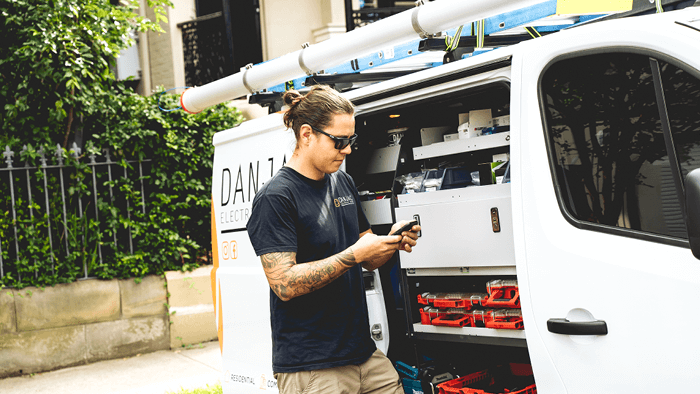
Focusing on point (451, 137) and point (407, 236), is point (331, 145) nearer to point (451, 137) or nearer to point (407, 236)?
point (407, 236)

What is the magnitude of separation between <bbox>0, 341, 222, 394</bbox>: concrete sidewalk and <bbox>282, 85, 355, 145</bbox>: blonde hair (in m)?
4.10

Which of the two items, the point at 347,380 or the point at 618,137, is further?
the point at 347,380

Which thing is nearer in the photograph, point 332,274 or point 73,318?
point 332,274

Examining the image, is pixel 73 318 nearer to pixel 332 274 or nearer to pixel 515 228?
pixel 332 274

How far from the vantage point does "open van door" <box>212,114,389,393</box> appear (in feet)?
11.8

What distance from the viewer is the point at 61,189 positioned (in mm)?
7137

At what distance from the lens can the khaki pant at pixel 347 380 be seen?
2.61 metres

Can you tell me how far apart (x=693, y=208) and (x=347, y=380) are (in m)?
1.49

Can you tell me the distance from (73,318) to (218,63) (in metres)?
A: 5.85

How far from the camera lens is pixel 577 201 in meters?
2.32

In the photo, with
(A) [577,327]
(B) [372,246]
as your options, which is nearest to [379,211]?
(B) [372,246]

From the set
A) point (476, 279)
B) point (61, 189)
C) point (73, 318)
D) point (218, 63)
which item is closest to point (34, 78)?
point (61, 189)

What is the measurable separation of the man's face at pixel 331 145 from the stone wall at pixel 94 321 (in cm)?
529

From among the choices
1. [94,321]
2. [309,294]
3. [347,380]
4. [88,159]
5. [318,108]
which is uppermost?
[88,159]
